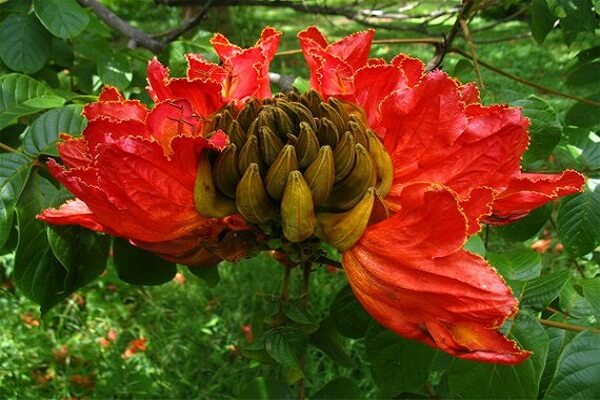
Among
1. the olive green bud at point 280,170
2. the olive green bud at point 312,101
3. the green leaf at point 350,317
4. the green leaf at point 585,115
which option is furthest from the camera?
the green leaf at point 585,115

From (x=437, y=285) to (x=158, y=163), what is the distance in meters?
0.43

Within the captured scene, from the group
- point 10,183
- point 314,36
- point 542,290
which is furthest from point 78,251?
point 542,290

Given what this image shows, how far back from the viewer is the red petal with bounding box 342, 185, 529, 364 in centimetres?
87

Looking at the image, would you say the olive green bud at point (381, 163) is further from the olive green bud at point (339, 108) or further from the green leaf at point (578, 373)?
the green leaf at point (578, 373)

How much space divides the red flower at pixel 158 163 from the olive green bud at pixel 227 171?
1.0 inches

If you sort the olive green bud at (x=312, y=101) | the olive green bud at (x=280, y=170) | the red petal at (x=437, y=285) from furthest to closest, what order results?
the olive green bud at (x=312, y=101)
the olive green bud at (x=280, y=170)
the red petal at (x=437, y=285)

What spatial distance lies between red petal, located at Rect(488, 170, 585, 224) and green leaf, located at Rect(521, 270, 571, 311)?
0.19 m

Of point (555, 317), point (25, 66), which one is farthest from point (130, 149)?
point (25, 66)

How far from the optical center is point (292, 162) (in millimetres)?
973

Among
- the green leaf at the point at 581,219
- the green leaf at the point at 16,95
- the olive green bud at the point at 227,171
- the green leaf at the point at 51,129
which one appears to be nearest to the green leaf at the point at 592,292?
the green leaf at the point at 581,219

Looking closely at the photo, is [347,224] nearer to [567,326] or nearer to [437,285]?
[437,285]

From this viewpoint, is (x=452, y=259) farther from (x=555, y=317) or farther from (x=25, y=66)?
(x=25, y=66)

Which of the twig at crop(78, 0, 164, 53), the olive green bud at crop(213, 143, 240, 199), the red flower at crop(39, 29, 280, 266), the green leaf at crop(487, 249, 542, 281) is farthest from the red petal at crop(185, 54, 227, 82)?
the twig at crop(78, 0, 164, 53)

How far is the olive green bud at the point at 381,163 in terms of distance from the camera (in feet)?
3.37
